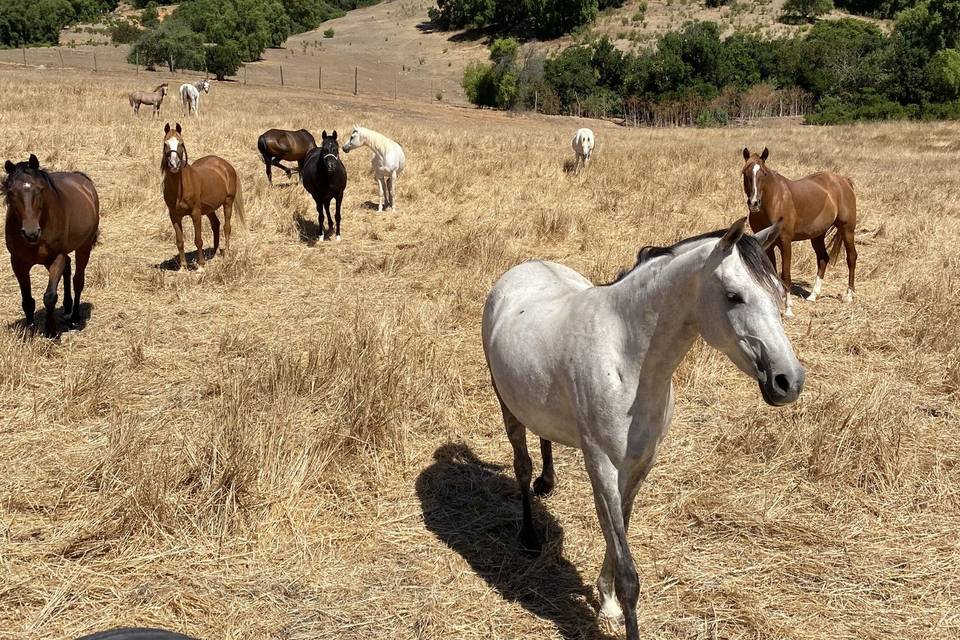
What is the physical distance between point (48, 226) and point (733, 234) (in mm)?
6492

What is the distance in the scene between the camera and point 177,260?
32.1ft

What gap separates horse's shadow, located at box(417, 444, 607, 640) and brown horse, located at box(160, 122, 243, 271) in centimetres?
626

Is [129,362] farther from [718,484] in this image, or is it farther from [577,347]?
[718,484]

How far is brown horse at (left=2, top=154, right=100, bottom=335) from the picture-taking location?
19.5 feet

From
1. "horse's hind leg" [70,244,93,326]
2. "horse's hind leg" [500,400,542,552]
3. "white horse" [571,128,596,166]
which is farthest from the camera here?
"white horse" [571,128,596,166]

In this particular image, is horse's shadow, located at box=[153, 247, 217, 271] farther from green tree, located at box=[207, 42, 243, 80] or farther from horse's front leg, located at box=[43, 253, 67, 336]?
green tree, located at box=[207, 42, 243, 80]

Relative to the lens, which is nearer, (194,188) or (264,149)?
(194,188)

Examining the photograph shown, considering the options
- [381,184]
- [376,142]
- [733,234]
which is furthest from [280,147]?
[733,234]

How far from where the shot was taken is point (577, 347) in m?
3.03

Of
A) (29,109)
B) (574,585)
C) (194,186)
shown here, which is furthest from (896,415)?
(29,109)

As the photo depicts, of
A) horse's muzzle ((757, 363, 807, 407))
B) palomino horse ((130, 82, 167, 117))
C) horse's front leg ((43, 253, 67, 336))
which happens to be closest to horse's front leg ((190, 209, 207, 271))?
horse's front leg ((43, 253, 67, 336))

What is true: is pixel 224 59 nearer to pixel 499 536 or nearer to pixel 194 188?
pixel 194 188

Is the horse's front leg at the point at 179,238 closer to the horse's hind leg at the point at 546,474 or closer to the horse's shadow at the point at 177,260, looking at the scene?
the horse's shadow at the point at 177,260

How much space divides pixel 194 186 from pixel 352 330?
470 cm
